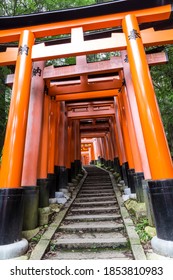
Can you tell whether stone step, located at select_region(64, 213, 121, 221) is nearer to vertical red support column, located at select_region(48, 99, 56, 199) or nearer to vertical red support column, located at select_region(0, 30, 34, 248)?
vertical red support column, located at select_region(48, 99, 56, 199)

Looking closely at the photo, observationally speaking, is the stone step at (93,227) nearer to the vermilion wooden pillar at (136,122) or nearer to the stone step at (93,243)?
the stone step at (93,243)

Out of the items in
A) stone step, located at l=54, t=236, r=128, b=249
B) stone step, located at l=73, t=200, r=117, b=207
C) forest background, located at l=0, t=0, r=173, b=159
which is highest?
forest background, located at l=0, t=0, r=173, b=159

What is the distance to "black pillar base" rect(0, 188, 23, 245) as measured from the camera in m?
3.45

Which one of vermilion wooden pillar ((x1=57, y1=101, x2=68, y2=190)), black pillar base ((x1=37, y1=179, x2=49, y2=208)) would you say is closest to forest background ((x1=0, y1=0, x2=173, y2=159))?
vermilion wooden pillar ((x1=57, y1=101, x2=68, y2=190))

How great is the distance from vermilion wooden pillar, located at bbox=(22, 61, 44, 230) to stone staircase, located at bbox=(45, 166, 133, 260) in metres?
0.81

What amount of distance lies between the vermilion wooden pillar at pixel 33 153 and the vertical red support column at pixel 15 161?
0.87 metres

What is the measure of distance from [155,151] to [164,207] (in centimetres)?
98

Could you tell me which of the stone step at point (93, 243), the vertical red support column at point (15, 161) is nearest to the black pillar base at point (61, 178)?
the stone step at point (93, 243)

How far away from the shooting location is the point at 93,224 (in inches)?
199

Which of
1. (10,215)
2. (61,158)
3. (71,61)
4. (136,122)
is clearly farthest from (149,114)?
(71,61)

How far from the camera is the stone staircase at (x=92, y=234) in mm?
3826

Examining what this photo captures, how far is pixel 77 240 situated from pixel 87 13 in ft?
17.6
